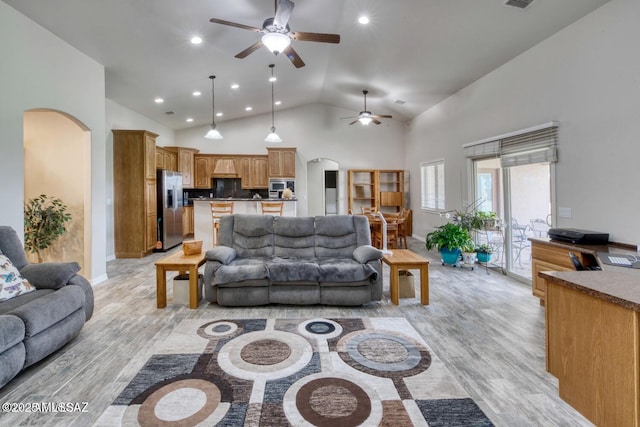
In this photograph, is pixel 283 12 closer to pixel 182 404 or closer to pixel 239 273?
pixel 239 273

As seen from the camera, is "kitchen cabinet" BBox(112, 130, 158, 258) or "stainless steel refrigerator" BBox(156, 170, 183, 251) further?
"stainless steel refrigerator" BBox(156, 170, 183, 251)

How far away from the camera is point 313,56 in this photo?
571 cm

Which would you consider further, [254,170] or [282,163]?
[254,170]

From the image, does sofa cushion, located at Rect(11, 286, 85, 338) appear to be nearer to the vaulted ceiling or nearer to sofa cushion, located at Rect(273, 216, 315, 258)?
sofa cushion, located at Rect(273, 216, 315, 258)

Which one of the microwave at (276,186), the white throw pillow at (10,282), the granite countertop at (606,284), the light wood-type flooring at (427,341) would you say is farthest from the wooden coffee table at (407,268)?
the microwave at (276,186)

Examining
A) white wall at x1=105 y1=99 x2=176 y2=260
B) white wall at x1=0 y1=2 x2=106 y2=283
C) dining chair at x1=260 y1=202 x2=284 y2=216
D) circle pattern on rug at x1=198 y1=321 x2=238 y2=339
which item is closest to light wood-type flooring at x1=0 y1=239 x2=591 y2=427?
circle pattern on rug at x1=198 y1=321 x2=238 y2=339

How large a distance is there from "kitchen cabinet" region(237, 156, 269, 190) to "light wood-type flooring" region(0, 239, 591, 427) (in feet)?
16.0

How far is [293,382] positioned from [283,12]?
306cm

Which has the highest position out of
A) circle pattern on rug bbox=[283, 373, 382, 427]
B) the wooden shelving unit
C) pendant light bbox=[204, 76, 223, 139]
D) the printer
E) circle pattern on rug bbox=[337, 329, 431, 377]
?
pendant light bbox=[204, 76, 223, 139]

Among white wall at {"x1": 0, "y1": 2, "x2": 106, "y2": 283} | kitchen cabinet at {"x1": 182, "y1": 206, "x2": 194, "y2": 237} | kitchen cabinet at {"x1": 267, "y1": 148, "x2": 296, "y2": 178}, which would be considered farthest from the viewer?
kitchen cabinet at {"x1": 267, "y1": 148, "x2": 296, "y2": 178}

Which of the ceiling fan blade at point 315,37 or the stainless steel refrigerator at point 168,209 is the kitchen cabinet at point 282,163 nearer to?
the stainless steel refrigerator at point 168,209

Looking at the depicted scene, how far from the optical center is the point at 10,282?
251 cm

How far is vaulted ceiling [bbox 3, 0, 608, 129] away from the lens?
3.47m

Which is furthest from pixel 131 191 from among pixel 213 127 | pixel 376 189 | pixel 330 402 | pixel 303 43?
pixel 376 189
